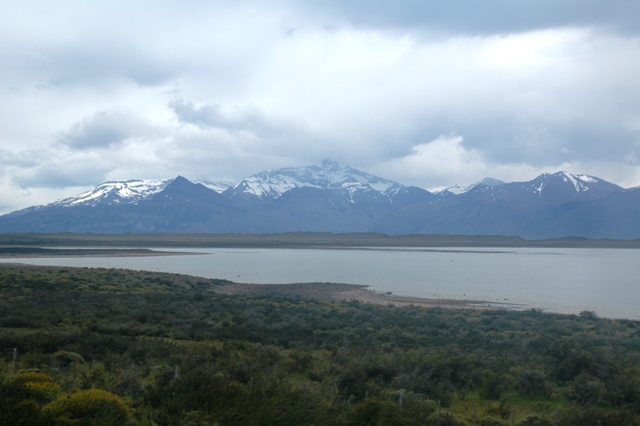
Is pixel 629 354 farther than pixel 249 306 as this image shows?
No

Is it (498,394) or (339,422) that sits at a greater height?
(339,422)

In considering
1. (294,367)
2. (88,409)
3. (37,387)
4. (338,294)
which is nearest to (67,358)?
(37,387)

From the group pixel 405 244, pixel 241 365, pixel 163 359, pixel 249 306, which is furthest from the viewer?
pixel 405 244

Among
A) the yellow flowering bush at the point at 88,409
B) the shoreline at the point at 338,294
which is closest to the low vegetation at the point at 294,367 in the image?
the yellow flowering bush at the point at 88,409

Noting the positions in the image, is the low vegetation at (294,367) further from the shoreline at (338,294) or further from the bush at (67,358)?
the shoreline at (338,294)

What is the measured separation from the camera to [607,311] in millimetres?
36688

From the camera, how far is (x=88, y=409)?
7.70 meters

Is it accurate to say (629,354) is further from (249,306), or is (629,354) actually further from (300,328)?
(249,306)

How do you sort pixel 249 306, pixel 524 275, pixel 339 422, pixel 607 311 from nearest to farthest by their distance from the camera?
1. pixel 339 422
2. pixel 249 306
3. pixel 607 311
4. pixel 524 275

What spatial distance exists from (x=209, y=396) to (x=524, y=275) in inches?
2542

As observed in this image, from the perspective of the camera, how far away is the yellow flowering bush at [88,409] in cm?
755

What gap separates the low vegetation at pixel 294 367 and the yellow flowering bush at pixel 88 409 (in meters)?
0.02

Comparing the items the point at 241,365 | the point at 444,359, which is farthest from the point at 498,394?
the point at 241,365

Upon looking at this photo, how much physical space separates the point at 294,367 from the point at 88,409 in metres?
6.73
